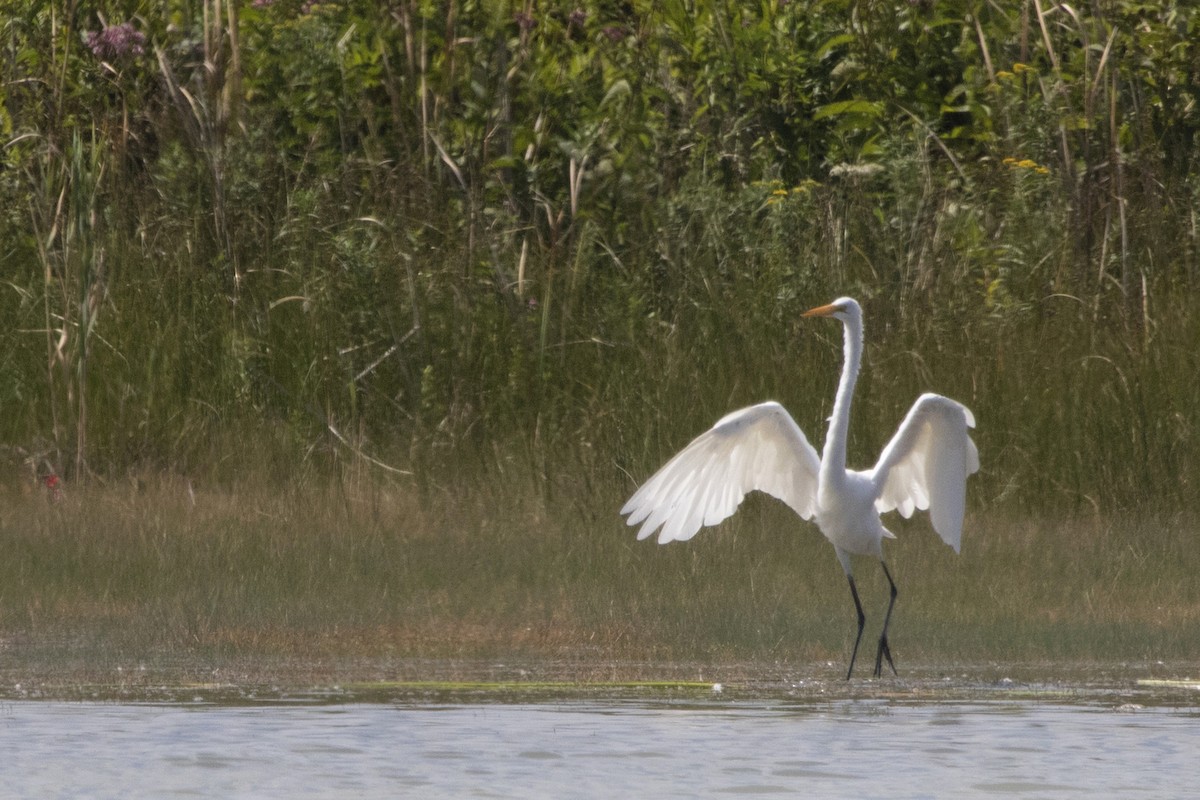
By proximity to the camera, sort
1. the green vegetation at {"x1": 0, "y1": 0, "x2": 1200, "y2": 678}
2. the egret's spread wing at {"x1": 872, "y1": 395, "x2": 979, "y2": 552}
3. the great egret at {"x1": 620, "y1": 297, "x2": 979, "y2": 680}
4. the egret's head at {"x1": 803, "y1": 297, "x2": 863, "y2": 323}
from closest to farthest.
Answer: the egret's spread wing at {"x1": 872, "y1": 395, "x2": 979, "y2": 552} < the great egret at {"x1": 620, "y1": 297, "x2": 979, "y2": 680} < the egret's head at {"x1": 803, "y1": 297, "x2": 863, "y2": 323} < the green vegetation at {"x1": 0, "y1": 0, "x2": 1200, "y2": 678}

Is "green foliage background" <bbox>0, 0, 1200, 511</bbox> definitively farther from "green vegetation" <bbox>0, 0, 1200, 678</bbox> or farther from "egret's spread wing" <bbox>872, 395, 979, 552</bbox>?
"egret's spread wing" <bbox>872, 395, 979, 552</bbox>

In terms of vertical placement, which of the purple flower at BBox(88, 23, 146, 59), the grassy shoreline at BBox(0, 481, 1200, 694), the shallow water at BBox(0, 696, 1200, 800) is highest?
the purple flower at BBox(88, 23, 146, 59)

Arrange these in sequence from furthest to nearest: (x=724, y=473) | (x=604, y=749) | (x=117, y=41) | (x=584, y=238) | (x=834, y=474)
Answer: (x=117, y=41), (x=584, y=238), (x=724, y=473), (x=834, y=474), (x=604, y=749)

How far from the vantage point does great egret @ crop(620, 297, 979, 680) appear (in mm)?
6785

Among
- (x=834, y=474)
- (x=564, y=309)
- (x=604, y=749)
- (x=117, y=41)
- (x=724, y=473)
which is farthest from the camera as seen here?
(x=117, y=41)

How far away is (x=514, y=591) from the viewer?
24.6 ft

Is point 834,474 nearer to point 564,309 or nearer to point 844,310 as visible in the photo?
point 844,310

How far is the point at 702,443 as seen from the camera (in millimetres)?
6949

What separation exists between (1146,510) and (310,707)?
457cm

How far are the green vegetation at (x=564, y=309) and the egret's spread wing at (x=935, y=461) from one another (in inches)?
16.9

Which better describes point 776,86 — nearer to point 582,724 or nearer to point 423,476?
point 423,476

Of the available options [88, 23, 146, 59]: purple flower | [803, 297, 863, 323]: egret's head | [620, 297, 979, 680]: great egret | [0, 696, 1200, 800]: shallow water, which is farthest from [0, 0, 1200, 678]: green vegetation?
[0, 696, 1200, 800]: shallow water

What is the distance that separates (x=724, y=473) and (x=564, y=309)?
312 centimetres

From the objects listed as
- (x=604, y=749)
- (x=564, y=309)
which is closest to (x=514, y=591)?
(x=604, y=749)
